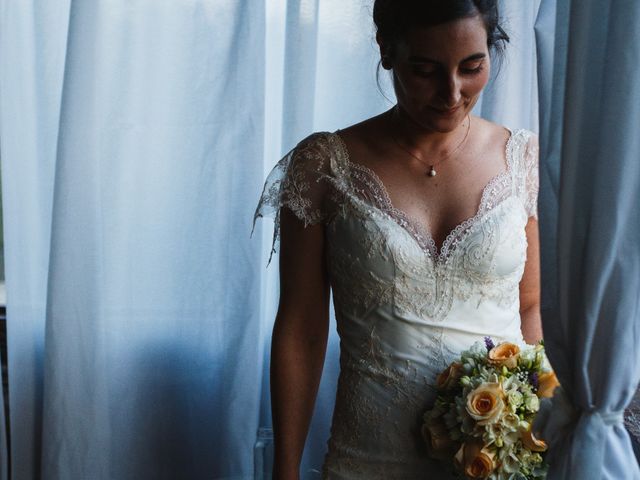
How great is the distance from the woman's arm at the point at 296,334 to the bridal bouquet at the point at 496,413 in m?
0.32

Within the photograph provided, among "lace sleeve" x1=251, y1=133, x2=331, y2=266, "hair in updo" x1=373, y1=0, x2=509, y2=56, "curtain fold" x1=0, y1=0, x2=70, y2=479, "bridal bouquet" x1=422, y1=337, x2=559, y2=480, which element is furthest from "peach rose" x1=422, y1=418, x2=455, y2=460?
"curtain fold" x1=0, y1=0, x2=70, y2=479

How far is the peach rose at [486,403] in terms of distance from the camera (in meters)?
1.22

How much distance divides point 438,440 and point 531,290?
42cm

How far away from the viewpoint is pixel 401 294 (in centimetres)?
147

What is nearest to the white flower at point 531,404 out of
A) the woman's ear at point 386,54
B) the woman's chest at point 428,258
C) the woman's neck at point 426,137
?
the woman's chest at point 428,258

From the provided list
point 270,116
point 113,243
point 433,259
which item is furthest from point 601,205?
point 113,243

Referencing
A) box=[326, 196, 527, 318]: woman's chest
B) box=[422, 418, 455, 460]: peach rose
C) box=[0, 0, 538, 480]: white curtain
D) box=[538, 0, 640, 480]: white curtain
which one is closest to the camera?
box=[538, 0, 640, 480]: white curtain

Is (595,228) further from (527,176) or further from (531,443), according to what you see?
(527,176)

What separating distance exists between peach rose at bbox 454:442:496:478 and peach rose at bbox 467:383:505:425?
0.04 metres

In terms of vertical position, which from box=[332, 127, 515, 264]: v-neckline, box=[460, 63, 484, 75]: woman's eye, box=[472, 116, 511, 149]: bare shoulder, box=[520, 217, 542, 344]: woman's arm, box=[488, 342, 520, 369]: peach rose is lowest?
box=[488, 342, 520, 369]: peach rose

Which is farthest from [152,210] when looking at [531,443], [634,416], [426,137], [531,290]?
[634,416]

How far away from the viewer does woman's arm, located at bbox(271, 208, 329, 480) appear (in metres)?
1.55

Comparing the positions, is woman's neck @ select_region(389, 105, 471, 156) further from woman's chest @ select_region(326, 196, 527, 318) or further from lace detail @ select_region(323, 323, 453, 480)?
lace detail @ select_region(323, 323, 453, 480)

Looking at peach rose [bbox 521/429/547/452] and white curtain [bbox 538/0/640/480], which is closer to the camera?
white curtain [bbox 538/0/640/480]
